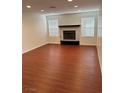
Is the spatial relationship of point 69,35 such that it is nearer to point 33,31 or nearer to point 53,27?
point 53,27

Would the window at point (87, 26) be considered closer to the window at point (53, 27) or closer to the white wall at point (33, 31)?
the window at point (53, 27)

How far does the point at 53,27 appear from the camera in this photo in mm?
10914

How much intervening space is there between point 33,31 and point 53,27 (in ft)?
8.47

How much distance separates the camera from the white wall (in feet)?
24.7

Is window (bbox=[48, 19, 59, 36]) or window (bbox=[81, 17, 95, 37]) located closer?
window (bbox=[81, 17, 95, 37])

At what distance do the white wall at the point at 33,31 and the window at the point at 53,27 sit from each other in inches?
19.3

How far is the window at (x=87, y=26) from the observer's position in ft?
31.4

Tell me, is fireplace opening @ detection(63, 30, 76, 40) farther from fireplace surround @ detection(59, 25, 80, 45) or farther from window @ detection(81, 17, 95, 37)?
window @ detection(81, 17, 95, 37)

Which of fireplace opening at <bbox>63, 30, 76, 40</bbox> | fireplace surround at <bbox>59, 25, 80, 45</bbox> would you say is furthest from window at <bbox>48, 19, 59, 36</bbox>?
fireplace opening at <bbox>63, 30, 76, 40</bbox>

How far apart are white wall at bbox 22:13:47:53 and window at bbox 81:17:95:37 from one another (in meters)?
3.16

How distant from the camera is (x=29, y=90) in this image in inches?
105

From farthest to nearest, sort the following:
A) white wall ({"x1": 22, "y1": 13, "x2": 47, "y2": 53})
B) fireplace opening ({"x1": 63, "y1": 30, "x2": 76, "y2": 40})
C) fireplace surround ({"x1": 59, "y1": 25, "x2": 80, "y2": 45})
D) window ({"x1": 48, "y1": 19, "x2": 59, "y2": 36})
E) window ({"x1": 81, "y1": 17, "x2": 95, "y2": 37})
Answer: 1. window ({"x1": 48, "y1": 19, "x2": 59, "y2": 36})
2. fireplace opening ({"x1": 63, "y1": 30, "x2": 76, "y2": 40})
3. fireplace surround ({"x1": 59, "y1": 25, "x2": 80, "y2": 45})
4. window ({"x1": 81, "y1": 17, "x2": 95, "y2": 37})
5. white wall ({"x1": 22, "y1": 13, "x2": 47, "y2": 53})
